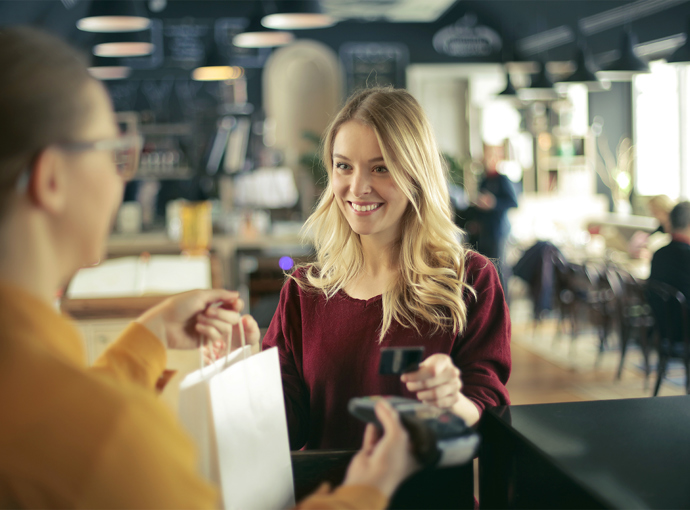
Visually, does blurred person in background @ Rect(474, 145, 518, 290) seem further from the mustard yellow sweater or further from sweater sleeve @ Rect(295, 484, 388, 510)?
the mustard yellow sweater

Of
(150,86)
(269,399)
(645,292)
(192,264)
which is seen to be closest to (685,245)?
(645,292)

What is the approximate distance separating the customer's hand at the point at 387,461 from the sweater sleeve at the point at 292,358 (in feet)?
2.39

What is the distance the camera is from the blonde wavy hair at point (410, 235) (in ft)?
5.11

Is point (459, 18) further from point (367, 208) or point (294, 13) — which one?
point (367, 208)

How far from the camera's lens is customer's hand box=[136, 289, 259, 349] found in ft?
3.70

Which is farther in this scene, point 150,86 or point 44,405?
point 150,86

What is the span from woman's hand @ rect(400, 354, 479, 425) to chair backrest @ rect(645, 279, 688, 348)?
3.71 metres

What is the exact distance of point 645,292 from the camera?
4609 mm

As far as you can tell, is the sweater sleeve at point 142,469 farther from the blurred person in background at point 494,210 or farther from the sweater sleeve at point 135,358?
the blurred person in background at point 494,210

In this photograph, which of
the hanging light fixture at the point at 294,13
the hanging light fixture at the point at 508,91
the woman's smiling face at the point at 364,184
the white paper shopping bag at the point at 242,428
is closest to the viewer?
the white paper shopping bag at the point at 242,428

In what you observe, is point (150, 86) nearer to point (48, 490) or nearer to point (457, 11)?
point (457, 11)

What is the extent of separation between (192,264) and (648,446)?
10.9 ft

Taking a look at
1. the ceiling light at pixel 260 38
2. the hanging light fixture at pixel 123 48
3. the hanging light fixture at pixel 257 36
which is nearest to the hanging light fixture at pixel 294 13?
the hanging light fixture at pixel 257 36

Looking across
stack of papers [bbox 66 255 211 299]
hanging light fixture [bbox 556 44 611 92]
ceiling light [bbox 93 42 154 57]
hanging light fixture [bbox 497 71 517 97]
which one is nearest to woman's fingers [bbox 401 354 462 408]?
stack of papers [bbox 66 255 211 299]
